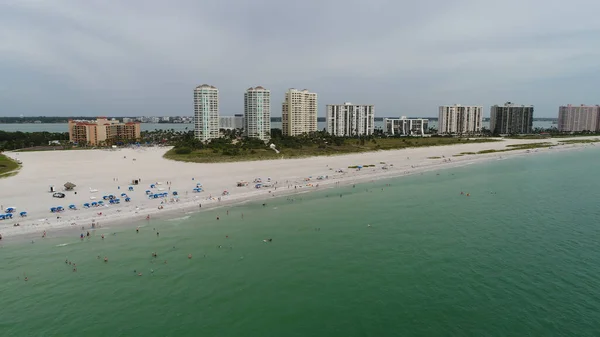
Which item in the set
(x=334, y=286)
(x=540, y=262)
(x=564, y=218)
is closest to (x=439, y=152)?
(x=564, y=218)

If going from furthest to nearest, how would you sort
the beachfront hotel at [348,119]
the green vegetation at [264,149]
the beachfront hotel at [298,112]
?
the beachfront hotel at [348,119] → the beachfront hotel at [298,112] → the green vegetation at [264,149]

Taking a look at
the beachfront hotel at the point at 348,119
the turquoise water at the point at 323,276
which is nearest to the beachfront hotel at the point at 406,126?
the beachfront hotel at the point at 348,119

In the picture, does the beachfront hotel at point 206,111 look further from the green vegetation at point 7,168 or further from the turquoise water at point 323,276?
the turquoise water at point 323,276

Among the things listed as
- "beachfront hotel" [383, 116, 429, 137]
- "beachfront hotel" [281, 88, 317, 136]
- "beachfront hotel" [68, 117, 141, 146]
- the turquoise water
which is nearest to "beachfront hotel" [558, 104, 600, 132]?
"beachfront hotel" [383, 116, 429, 137]

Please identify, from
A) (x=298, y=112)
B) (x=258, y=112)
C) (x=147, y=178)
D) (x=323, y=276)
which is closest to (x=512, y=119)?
(x=298, y=112)

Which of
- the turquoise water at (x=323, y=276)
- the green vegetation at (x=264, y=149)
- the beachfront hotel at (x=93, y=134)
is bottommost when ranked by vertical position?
the turquoise water at (x=323, y=276)

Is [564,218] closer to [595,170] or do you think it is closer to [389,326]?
[389,326]

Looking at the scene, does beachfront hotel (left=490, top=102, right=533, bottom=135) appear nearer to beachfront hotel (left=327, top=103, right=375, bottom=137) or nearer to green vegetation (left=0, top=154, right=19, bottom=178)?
beachfront hotel (left=327, top=103, right=375, bottom=137)
